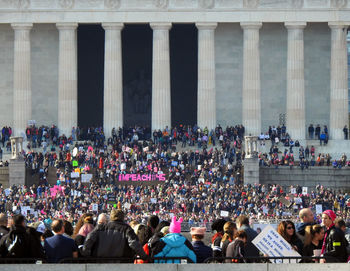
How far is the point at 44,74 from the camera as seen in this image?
352 feet

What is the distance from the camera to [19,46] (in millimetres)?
103875

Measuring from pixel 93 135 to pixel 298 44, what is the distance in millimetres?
21060

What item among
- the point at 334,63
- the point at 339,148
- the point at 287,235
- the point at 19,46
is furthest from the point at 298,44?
the point at 287,235

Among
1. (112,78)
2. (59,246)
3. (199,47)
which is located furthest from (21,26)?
(59,246)

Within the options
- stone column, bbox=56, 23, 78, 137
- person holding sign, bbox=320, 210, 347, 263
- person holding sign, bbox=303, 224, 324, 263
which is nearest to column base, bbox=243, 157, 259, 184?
stone column, bbox=56, 23, 78, 137

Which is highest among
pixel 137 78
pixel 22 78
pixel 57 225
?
pixel 137 78

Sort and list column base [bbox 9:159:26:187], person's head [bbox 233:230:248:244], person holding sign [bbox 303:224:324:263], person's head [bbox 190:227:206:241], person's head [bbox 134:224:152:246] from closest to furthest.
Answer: person's head [bbox 233:230:248:244]
person's head [bbox 190:227:206:241]
person holding sign [bbox 303:224:324:263]
person's head [bbox 134:224:152:246]
column base [bbox 9:159:26:187]

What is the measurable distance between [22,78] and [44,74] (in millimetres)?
3957

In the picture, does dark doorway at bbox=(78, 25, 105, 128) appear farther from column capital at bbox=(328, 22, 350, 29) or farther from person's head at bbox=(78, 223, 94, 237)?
person's head at bbox=(78, 223, 94, 237)

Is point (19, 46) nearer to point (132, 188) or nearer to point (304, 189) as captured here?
point (132, 188)

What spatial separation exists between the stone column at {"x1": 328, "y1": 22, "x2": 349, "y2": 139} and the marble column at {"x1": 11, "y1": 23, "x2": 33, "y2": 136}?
2816 centimetres

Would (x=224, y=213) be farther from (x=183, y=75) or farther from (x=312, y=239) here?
(x=312, y=239)

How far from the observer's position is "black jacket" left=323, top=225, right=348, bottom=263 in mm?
28125

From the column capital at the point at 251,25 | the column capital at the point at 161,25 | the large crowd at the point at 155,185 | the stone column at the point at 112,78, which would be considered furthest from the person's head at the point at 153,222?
the column capital at the point at 251,25
